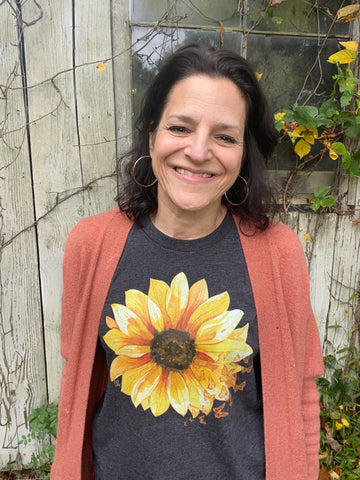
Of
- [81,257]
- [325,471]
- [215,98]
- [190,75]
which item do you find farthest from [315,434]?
[190,75]

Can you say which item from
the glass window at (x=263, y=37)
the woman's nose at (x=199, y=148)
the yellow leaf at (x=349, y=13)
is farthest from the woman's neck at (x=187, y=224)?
the yellow leaf at (x=349, y=13)

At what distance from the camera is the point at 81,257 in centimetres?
133

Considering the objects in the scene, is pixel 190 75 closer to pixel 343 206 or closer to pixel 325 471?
pixel 343 206

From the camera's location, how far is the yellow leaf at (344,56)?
5.45 ft

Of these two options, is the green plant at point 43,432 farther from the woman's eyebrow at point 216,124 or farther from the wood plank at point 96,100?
the woman's eyebrow at point 216,124

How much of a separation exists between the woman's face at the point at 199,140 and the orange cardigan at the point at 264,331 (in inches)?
9.5

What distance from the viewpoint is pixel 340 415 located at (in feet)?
6.89

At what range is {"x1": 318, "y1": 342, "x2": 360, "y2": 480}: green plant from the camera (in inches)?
81.0

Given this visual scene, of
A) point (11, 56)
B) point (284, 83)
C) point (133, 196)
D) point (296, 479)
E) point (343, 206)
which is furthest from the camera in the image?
point (343, 206)

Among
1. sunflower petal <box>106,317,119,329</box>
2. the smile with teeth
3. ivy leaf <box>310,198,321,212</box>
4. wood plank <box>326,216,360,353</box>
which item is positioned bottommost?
wood plank <box>326,216,360,353</box>

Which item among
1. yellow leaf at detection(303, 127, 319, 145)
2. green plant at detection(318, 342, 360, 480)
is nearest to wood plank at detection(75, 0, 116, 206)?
yellow leaf at detection(303, 127, 319, 145)

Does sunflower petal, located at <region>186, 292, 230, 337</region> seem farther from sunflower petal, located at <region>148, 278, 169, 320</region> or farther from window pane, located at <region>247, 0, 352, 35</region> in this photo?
window pane, located at <region>247, 0, 352, 35</region>

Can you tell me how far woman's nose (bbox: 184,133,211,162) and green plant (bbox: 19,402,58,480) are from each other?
1.53 m

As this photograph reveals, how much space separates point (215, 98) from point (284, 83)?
826 millimetres
